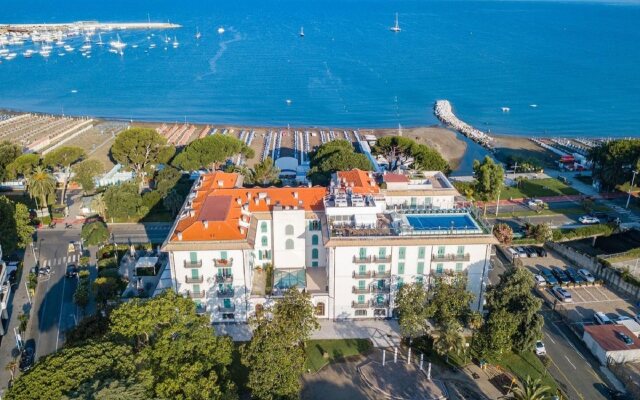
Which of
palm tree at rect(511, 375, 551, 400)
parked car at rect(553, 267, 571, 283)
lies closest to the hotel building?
palm tree at rect(511, 375, 551, 400)

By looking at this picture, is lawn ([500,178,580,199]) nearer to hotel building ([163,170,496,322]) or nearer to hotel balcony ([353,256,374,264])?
hotel building ([163,170,496,322])

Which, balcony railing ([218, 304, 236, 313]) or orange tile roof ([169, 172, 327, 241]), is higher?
orange tile roof ([169, 172, 327, 241])

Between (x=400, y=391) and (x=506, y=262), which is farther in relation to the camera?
(x=506, y=262)

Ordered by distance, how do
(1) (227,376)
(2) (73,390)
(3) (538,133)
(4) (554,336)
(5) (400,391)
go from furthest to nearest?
(3) (538,133) → (4) (554,336) → (5) (400,391) → (1) (227,376) → (2) (73,390)

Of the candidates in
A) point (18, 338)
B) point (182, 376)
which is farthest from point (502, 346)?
point (18, 338)

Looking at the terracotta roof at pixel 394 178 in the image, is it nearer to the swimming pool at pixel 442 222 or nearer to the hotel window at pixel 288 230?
the swimming pool at pixel 442 222

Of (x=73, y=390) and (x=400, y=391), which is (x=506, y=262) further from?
(x=73, y=390)

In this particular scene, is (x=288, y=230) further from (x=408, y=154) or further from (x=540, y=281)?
(x=408, y=154)
